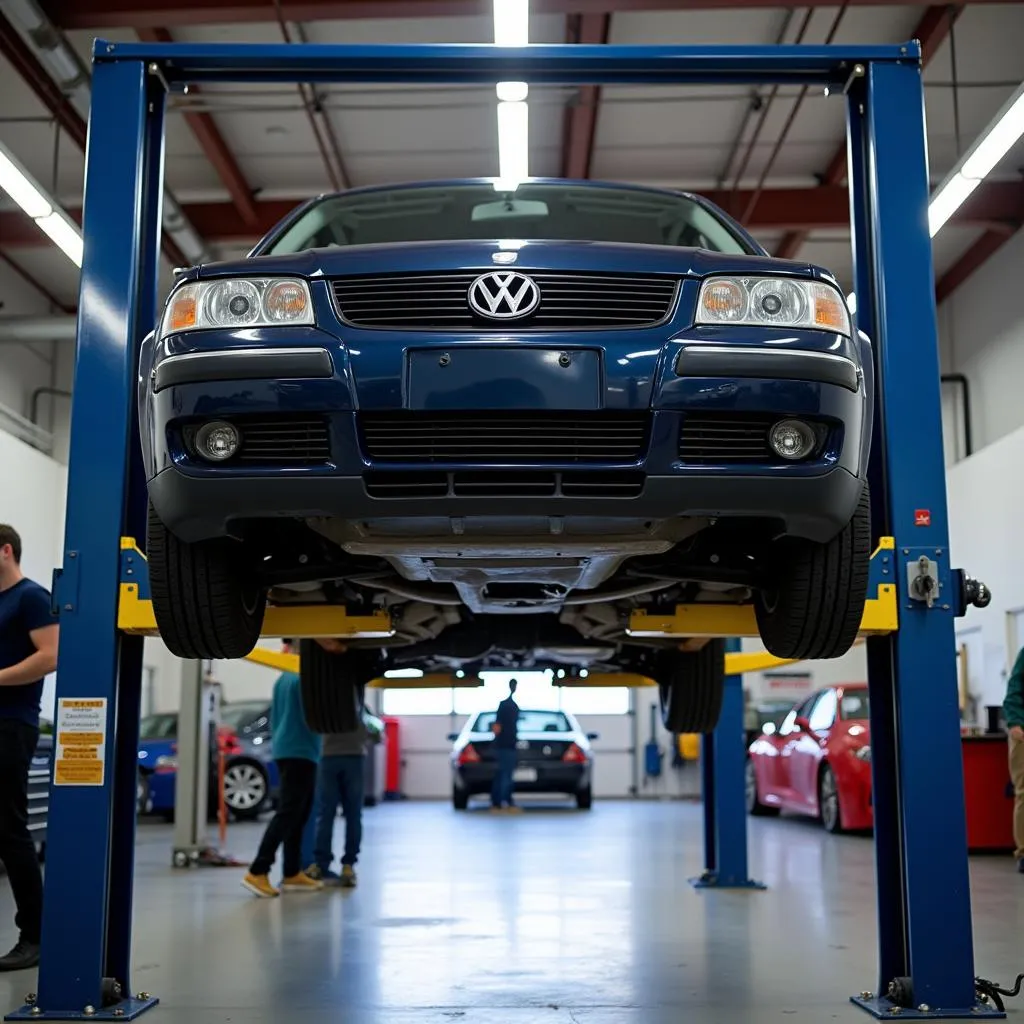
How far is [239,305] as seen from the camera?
297 centimetres

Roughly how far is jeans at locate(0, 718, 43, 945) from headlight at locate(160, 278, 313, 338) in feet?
8.24

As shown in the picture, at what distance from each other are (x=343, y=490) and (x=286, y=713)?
15.6 ft

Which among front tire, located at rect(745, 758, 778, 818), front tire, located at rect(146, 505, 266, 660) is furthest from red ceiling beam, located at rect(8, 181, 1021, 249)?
front tire, located at rect(146, 505, 266, 660)

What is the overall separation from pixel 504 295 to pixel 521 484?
44 centimetres

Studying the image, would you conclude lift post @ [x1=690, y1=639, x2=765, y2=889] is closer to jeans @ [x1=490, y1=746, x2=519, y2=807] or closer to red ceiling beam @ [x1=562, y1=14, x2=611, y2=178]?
red ceiling beam @ [x1=562, y1=14, x2=611, y2=178]

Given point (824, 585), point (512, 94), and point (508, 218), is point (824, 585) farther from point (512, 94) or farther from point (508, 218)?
point (512, 94)

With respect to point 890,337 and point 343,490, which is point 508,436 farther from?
point 890,337

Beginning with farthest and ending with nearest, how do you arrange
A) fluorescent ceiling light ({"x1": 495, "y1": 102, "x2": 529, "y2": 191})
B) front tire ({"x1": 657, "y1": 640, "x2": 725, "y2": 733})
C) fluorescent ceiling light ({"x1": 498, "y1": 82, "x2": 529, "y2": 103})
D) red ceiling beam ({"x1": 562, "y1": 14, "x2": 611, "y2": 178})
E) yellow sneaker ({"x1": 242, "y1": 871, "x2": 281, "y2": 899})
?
red ceiling beam ({"x1": 562, "y1": 14, "x2": 611, "y2": 178}), fluorescent ceiling light ({"x1": 495, "y1": 102, "x2": 529, "y2": 191}), fluorescent ceiling light ({"x1": 498, "y1": 82, "x2": 529, "y2": 103}), yellow sneaker ({"x1": 242, "y1": 871, "x2": 281, "y2": 899}), front tire ({"x1": 657, "y1": 640, "x2": 725, "y2": 733})

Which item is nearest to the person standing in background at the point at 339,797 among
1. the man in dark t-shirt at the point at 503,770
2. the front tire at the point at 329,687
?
the front tire at the point at 329,687

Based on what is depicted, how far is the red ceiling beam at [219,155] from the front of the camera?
1051cm

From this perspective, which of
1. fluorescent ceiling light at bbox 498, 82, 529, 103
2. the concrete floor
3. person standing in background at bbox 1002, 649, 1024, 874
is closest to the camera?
the concrete floor

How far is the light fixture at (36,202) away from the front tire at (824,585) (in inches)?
282

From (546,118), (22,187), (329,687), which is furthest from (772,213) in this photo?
(329,687)

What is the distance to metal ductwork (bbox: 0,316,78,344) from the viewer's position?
1476 centimetres
